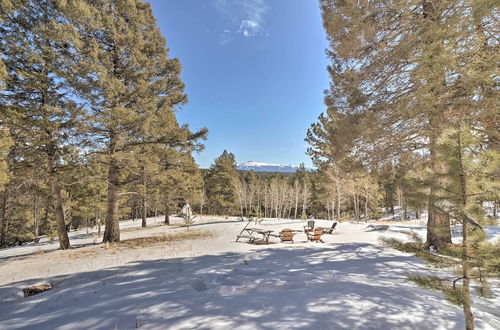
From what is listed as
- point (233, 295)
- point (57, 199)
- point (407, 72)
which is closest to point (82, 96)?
point (57, 199)

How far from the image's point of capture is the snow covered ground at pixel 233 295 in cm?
299

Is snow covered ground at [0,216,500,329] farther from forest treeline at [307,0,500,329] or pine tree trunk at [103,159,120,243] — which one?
pine tree trunk at [103,159,120,243]

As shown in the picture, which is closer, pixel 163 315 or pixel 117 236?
pixel 163 315

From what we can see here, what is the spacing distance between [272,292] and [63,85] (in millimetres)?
10786

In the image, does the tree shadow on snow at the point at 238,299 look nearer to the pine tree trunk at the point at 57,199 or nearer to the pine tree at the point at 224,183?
the pine tree trunk at the point at 57,199

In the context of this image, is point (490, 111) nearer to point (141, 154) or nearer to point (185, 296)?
point (185, 296)

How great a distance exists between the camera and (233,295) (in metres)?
3.83

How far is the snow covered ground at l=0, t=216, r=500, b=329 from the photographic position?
299 cm

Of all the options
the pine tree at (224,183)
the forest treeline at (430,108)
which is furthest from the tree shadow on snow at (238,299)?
the pine tree at (224,183)

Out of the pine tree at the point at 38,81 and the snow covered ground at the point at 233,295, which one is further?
the pine tree at the point at 38,81

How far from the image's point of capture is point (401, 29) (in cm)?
594

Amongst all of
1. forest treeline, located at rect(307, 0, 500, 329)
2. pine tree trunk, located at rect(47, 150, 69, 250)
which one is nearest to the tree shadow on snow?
forest treeline, located at rect(307, 0, 500, 329)

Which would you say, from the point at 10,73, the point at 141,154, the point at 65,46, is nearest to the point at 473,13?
the point at 141,154

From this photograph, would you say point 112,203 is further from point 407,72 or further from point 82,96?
point 407,72
